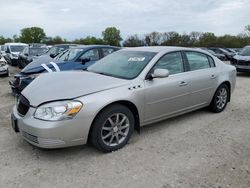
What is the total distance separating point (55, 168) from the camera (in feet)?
11.9

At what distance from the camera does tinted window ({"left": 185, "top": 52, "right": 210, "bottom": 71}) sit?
5414 millimetres

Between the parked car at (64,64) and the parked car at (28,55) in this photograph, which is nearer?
the parked car at (64,64)

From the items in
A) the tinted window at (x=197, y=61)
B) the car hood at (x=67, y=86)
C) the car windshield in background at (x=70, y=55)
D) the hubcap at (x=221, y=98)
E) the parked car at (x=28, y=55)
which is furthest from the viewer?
the parked car at (x=28, y=55)

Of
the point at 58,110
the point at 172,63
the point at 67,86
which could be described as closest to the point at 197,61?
the point at 172,63

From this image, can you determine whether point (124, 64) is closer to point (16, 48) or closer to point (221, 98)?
point (221, 98)

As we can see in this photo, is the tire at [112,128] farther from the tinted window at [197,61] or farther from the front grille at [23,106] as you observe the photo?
the tinted window at [197,61]

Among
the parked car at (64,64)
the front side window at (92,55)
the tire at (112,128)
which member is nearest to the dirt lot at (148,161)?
the tire at (112,128)

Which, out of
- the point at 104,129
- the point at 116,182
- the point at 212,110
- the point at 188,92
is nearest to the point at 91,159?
the point at 104,129

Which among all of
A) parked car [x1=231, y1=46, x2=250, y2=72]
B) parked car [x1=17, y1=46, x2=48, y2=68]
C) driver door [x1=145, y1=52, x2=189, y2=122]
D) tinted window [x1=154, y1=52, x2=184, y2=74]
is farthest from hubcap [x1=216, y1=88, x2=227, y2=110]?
parked car [x1=17, y1=46, x2=48, y2=68]

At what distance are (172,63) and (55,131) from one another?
8.14 ft

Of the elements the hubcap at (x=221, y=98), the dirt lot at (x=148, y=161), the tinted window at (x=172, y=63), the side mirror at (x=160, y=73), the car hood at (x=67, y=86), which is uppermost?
the tinted window at (x=172, y=63)

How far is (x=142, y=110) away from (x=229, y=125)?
1.94 m

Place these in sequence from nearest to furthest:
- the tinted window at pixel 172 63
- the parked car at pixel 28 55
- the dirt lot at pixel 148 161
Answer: the dirt lot at pixel 148 161
the tinted window at pixel 172 63
the parked car at pixel 28 55

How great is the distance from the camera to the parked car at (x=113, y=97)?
3.68 metres
